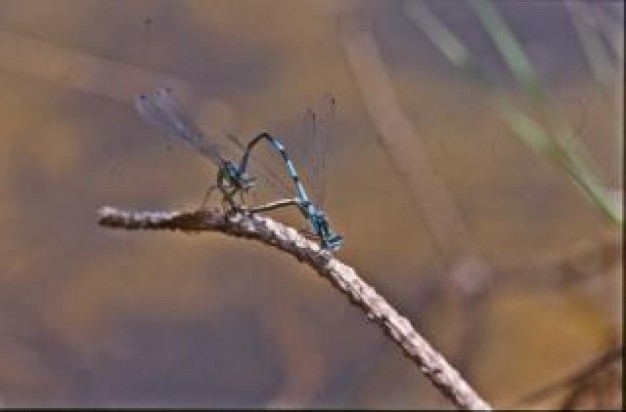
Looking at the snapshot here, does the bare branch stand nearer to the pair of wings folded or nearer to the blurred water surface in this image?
the pair of wings folded

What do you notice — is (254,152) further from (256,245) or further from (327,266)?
(256,245)

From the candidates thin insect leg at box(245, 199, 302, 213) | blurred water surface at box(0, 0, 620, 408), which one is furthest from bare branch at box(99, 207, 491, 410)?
blurred water surface at box(0, 0, 620, 408)

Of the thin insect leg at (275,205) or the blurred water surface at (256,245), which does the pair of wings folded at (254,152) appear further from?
the blurred water surface at (256,245)

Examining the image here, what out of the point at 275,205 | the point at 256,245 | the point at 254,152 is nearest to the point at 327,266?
the point at 275,205

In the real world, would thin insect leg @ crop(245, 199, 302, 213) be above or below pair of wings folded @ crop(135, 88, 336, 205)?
below

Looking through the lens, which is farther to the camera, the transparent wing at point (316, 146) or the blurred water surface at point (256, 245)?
the blurred water surface at point (256, 245)

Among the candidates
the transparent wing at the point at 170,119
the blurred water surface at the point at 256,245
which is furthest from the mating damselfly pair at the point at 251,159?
the blurred water surface at the point at 256,245

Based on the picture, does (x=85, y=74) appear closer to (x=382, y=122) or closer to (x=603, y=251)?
(x=382, y=122)
